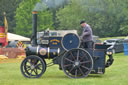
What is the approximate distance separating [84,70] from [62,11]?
141 ft

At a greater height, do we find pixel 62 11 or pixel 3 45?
pixel 62 11

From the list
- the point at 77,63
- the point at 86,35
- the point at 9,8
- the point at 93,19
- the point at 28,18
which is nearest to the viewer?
the point at 77,63

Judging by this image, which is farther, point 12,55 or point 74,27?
point 74,27

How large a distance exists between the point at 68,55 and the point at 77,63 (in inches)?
14.4

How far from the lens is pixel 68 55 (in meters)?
8.99

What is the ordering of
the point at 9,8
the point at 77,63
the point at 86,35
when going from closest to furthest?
the point at 77,63 → the point at 86,35 → the point at 9,8

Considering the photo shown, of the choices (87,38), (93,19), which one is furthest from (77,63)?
(93,19)

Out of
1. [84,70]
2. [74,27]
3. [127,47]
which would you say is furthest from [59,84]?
[74,27]

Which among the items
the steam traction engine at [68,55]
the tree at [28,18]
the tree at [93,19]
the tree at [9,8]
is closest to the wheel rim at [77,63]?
the steam traction engine at [68,55]

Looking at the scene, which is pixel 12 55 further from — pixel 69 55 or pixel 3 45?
pixel 69 55

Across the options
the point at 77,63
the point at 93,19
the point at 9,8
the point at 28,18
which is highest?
the point at 9,8

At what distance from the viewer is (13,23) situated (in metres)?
60.4

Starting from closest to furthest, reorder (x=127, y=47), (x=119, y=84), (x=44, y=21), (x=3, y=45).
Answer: (x=119, y=84) → (x=127, y=47) → (x=3, y=45) → (x=44, y=21)

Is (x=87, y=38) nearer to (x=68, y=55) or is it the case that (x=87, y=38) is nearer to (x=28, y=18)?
(x=68, y=55)
